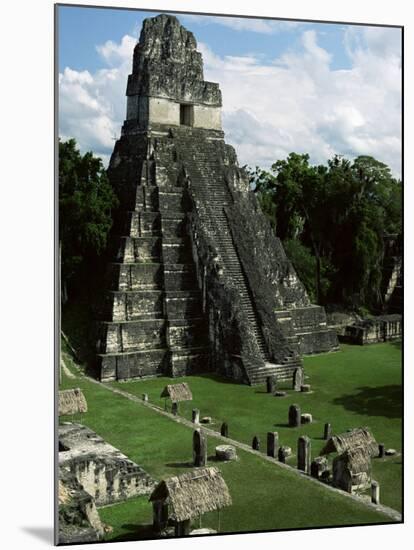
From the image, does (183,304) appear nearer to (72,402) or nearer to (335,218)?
(72,402)

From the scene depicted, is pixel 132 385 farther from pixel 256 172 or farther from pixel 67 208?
pixel 256 172

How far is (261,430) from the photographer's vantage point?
13336 mm

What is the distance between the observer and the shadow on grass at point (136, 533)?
27.8ft

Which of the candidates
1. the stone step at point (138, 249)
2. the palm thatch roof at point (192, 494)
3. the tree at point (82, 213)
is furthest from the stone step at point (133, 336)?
the palm thatch roof at point (192, 494)

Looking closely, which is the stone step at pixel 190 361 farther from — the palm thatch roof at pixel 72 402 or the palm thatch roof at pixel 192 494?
the palm thatch roof at pixel 192 494

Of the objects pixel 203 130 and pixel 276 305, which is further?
pixel 203 130

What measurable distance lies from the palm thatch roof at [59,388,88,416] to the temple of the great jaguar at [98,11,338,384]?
4.29m

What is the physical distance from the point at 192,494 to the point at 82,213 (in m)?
10.1

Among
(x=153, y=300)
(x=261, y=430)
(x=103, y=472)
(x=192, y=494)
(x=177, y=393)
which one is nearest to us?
(x=192, y=494)

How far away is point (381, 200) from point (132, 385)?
1132 centimetres

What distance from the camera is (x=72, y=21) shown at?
28.7 ft

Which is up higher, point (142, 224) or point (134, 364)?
point (142, 224)

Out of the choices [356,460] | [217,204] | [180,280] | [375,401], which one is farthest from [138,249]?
[356,460]

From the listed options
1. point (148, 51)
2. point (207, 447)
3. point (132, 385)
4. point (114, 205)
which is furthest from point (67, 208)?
point (207, 447)
